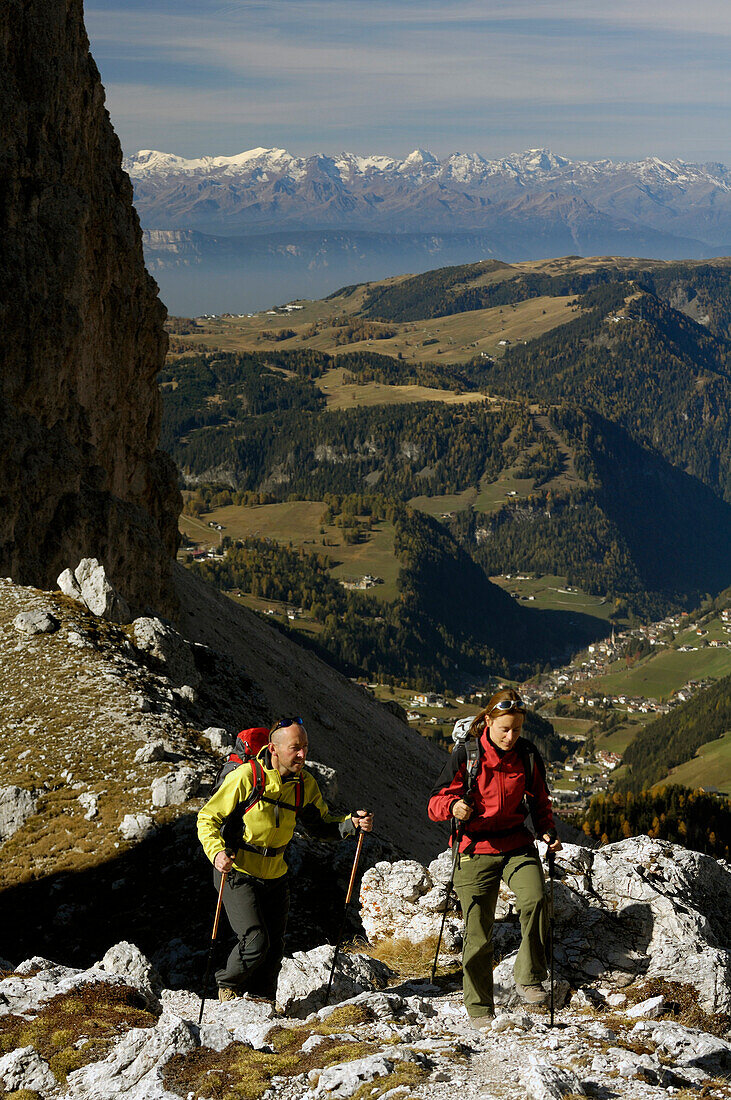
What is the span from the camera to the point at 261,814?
512 inches

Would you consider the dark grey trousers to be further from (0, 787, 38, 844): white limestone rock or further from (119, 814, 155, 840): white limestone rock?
(0, 787, 38, 844): white limestone rock

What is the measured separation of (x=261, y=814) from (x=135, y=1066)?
139 inches

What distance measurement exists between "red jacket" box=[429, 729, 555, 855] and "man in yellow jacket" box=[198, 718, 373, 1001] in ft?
4.19

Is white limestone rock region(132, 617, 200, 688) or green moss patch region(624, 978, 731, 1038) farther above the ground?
green moss patch region(624, 978, 731, 1038)

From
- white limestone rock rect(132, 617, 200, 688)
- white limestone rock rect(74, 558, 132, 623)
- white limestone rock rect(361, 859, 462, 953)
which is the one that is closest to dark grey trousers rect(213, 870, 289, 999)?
white limestone rock rect(361, 859, 462, 953)

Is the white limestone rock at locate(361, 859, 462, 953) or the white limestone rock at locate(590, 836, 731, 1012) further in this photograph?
the white limestone rock at locate(361, 859, 462, 953)

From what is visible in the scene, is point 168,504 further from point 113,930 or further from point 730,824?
point 730,824

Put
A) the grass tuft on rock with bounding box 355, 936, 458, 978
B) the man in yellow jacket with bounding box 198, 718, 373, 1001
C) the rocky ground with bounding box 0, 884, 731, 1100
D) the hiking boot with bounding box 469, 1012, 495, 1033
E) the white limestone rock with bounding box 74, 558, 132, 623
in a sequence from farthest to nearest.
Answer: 1. the white limestone rock with bounding box 74, 558, 132, 623
2. the grass tuft on rock with bounding box 355, 936, 458, 978
3. the man in yellow jacket with bounding box 198, 718, 373, 1001
4. the hiking boot with bounding box 469, 1012, 495, 1033
5. the rocky ground with bounding box 0, 884, 731, 1100

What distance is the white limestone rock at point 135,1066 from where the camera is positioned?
33.0 feet

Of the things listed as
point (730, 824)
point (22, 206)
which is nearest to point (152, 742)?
point (22, 206)

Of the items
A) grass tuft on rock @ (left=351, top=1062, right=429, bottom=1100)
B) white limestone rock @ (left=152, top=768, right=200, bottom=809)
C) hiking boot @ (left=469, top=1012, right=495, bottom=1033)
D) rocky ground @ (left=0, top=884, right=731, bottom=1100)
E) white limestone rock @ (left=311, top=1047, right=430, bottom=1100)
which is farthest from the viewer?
white limestone rock @ (left=152, top=768, right=200, bottom=809)

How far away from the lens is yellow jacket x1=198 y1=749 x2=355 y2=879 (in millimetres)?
12914

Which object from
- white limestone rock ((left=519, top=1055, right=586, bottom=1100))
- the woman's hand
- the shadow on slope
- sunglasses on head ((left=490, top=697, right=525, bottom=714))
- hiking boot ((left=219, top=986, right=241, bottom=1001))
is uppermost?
sunglasses on head ((left=490, top=697, right=525, bottom=714))

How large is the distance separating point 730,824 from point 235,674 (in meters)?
83.7
